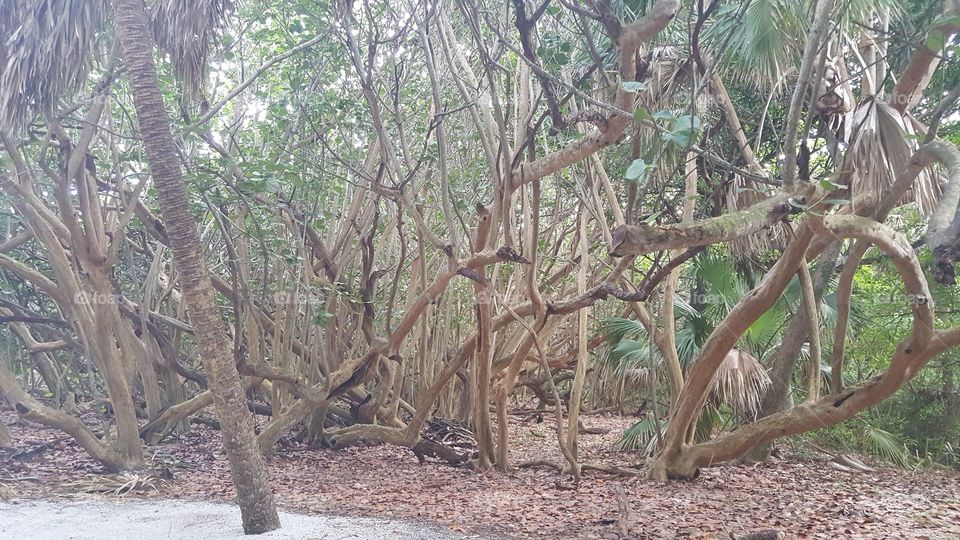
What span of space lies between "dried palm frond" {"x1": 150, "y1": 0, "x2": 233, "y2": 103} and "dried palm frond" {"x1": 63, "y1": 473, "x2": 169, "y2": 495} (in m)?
3.63

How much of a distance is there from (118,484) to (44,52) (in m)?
3.93

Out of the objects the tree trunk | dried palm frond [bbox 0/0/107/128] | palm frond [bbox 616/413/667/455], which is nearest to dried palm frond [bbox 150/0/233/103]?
dried palm frond [bbox 0/0/107/128]

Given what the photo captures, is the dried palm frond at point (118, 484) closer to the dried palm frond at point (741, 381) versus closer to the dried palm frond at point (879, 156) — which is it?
the dried palm frond at point (741, 381)

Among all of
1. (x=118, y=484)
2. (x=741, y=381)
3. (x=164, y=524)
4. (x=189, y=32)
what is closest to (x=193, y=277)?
(x=164, y=524)

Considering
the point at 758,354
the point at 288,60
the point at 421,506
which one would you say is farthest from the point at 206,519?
the point at 758,354

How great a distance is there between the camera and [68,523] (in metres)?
5.58

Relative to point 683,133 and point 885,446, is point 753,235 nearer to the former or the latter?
point 885,446

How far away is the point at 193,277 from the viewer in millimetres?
4918

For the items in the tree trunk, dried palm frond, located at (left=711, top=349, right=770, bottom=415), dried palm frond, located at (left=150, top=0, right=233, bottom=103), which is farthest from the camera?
dried palm frond, located at (left=711, top=349, right=770, bottom=415)

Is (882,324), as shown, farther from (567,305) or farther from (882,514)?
(567,305)

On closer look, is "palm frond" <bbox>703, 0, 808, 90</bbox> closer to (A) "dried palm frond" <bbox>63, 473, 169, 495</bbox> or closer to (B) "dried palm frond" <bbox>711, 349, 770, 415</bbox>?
(B) "dried palm frond" <bbox>711, 349, 770, 415</bbox>

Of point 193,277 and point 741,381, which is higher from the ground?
point 193,277

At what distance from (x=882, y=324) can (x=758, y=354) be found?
246 cm

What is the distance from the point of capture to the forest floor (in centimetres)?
538
